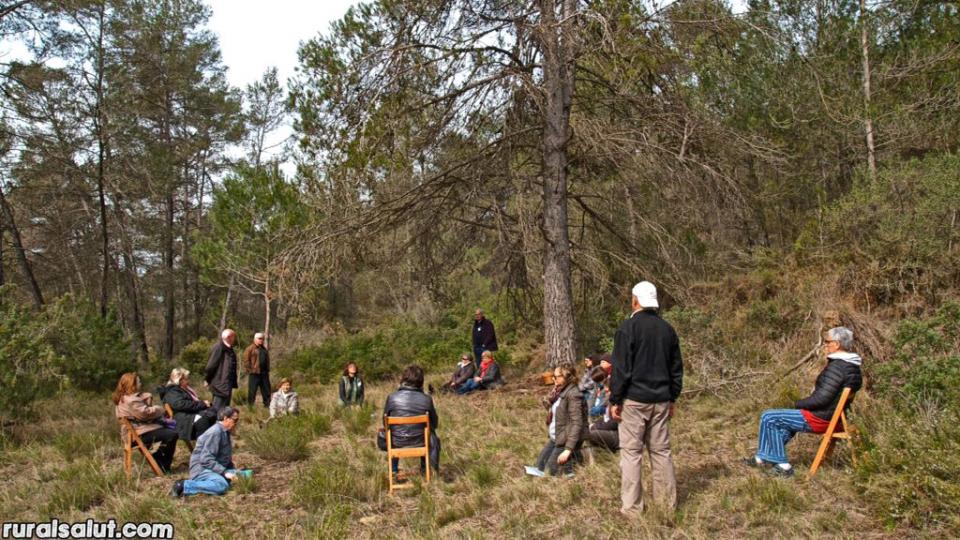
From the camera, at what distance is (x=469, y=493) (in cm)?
545

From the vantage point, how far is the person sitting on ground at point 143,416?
642 cm

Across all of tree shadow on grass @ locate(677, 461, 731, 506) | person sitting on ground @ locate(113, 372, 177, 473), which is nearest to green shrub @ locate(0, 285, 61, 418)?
person sitting on ground @ locate(113, 372, 177, 473)

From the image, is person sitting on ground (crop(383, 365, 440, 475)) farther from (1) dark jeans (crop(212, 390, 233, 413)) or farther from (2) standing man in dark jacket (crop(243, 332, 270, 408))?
(2) standing man in dark jacket (crop(243, 332, 270, 408))

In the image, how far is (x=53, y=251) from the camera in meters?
23.4

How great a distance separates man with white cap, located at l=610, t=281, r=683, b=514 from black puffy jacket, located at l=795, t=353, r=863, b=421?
4.59 feet

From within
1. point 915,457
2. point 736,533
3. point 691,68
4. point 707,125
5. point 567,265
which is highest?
point 691,68

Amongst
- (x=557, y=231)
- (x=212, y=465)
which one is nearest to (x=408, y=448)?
(x=212, y=465)

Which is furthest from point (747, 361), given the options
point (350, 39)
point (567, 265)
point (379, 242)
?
point (350, 39)

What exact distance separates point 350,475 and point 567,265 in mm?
5508

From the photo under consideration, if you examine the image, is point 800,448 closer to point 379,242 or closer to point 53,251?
point 379,242

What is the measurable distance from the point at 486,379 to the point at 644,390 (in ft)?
24.4

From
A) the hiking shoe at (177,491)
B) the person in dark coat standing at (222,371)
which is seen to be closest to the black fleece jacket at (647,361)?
the hiking shoe at (177,491)

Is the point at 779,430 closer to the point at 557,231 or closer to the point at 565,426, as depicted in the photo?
the point at 565,426

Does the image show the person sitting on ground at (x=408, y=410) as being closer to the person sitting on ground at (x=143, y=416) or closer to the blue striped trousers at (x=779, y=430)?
the person sitting on ground at (x=143, y=416)
